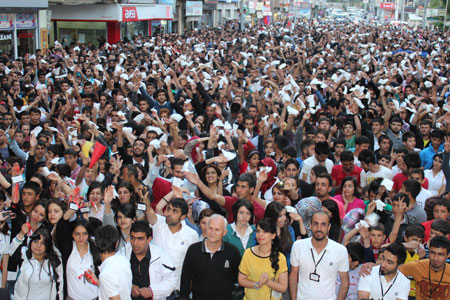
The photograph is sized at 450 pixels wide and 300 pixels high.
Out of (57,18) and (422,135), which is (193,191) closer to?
(422,135)

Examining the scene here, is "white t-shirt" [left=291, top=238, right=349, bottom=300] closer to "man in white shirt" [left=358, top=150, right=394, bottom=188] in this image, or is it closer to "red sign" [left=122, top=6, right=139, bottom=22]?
"man in white shirt" [left=358, top=150, right=394, bottom=188]

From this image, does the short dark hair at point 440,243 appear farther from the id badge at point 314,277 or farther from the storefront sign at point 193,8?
the storefront sign at point 193,8

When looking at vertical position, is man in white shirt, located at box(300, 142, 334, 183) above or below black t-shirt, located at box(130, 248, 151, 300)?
above

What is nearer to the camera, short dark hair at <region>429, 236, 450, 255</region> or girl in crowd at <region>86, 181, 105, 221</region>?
short dark hair at <region>429, 236, 450, 255</region>

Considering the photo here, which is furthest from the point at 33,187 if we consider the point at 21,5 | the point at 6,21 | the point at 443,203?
the point at 21,5

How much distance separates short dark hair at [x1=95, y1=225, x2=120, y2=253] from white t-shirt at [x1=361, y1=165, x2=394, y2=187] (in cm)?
367

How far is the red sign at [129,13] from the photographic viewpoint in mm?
28047

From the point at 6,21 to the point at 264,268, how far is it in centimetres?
1666

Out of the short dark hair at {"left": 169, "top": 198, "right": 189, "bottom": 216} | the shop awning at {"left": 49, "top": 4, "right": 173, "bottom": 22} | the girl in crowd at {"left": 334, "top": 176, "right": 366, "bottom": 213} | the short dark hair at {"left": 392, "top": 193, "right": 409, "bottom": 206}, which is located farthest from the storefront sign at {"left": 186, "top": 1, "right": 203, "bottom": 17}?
the short dark hair at {"left": 169, "top": 198, "right": 189, "bottom": 216}

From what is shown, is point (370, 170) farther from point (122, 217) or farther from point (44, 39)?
point (44, 39)

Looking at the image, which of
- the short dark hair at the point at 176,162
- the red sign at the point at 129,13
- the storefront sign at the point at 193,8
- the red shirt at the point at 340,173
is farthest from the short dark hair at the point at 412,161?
the storefront sign at the point at 193,8

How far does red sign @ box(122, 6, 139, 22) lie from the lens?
28047 millimetres

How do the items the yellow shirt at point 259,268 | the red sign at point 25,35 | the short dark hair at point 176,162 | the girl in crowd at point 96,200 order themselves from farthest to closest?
the red sign at point 25,35, the short dark hair at point 176,162, the girl in crowd at point 96,200, the yellow shirt at point 259,268

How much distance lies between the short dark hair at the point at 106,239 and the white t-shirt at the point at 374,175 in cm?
367
